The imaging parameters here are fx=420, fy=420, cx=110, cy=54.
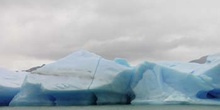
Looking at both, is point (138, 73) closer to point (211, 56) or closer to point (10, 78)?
point (211, 56)

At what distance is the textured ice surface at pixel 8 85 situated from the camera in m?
17.1

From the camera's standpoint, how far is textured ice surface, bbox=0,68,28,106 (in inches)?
675

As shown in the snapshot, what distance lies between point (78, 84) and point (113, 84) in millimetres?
1274

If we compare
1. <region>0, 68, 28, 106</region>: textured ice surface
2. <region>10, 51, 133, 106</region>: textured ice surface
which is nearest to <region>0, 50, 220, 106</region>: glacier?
<region>10, 51, 133, 106</region>: textured ice surface

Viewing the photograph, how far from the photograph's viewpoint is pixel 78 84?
15086 mm

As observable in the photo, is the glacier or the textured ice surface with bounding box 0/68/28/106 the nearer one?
the glacier

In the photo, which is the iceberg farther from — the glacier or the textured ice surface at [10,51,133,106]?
the textured ice surface at [10,51,133,106]

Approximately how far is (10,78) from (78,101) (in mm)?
4155

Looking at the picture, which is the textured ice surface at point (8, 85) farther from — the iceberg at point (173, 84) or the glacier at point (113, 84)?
the iceberg at point (173, 84)

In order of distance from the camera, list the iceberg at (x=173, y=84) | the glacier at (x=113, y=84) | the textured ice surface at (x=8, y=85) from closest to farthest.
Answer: the iceberg at (x=173, y=84) < the glacier at (x=113, y=84) < the textured ice surface at (x=8, y=85)

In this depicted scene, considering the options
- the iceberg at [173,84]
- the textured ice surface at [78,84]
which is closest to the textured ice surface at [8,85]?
the textured ice surface at [78,84]

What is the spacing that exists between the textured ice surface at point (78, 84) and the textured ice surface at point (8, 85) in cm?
113

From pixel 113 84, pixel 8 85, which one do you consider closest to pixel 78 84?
pixel 113 84

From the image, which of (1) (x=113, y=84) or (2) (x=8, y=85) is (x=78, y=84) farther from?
(2) (x=8, y=85)
